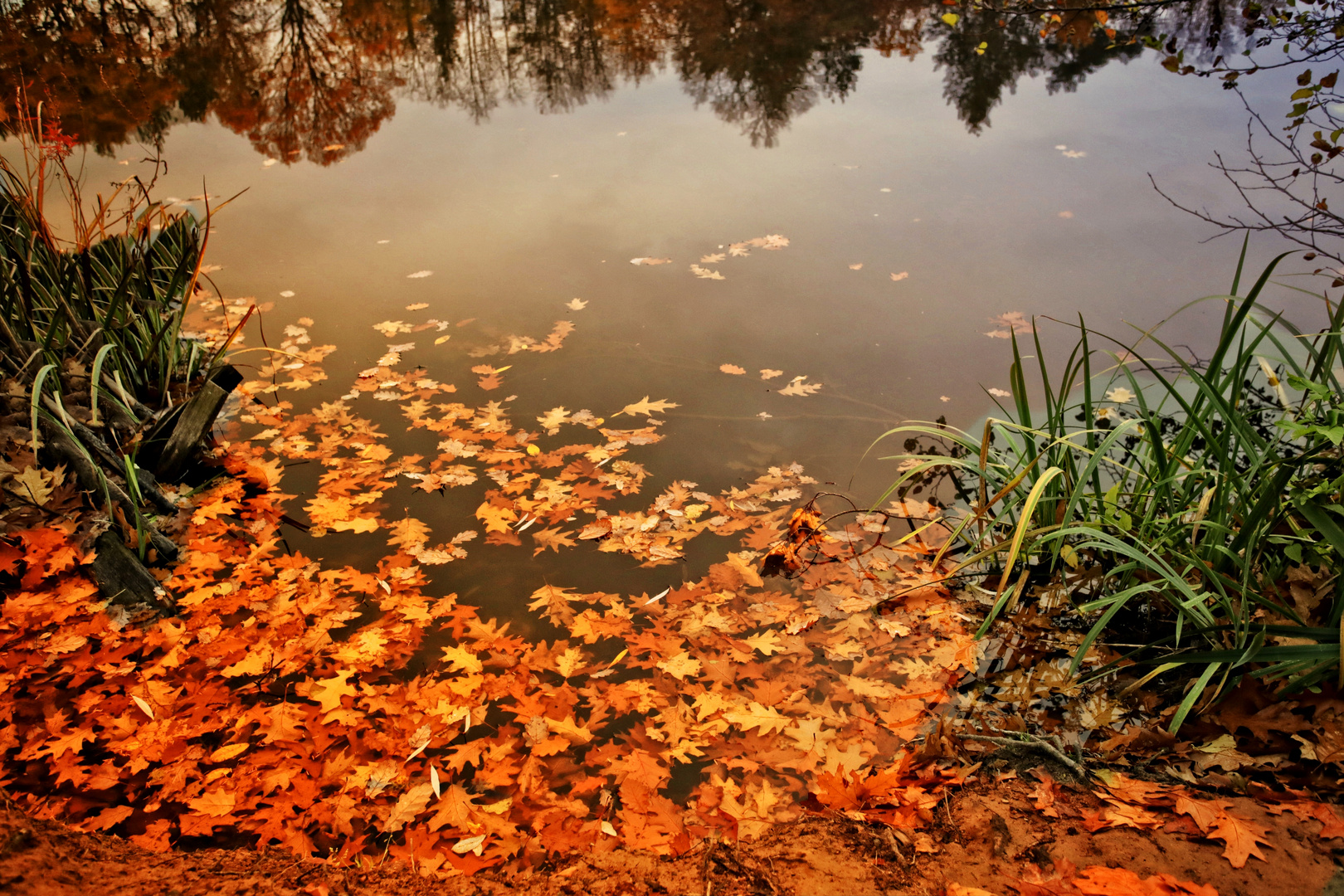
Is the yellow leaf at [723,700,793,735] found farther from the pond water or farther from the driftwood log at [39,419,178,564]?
the driftwood log at [39,419,178,564]

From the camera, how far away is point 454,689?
2855 mm

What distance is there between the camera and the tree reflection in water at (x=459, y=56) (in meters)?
8.97

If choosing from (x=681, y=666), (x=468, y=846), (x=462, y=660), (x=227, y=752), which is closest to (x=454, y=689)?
(x=462, y=660)

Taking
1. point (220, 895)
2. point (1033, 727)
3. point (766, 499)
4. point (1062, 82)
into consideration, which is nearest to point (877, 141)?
point (1062, 82)

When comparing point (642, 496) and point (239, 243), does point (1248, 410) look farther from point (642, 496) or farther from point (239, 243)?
point (239, 243)

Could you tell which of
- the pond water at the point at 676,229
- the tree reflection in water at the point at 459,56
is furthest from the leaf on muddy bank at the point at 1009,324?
the tree reflection in water at the point at 459,56

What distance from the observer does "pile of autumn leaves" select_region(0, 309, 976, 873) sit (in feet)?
7.87

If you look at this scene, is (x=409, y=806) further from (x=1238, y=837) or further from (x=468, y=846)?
(x=1238, y=837)

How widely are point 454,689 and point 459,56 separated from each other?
35.7ft

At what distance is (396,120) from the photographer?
9141 millimetres

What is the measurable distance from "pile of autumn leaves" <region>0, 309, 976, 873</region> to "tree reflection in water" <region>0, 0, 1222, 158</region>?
6343mm

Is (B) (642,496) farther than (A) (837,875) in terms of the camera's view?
Yes

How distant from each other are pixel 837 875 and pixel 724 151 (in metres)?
7.47

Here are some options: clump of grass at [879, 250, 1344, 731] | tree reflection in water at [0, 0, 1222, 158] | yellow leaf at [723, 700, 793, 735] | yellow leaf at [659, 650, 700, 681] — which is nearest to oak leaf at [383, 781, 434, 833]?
yellow leaf at [659, 650, 700, 681]
